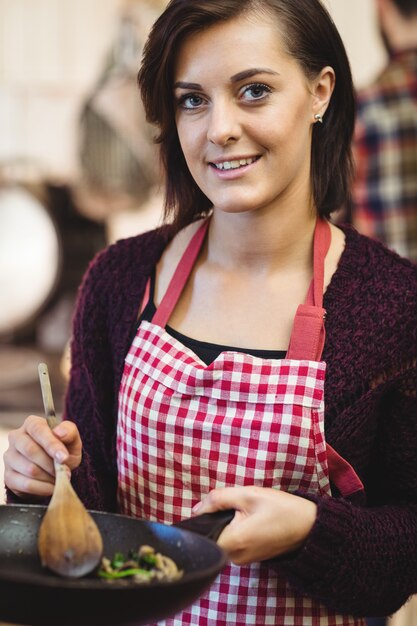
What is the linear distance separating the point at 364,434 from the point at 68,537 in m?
0.41

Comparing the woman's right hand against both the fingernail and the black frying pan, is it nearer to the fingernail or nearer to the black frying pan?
the fingernail

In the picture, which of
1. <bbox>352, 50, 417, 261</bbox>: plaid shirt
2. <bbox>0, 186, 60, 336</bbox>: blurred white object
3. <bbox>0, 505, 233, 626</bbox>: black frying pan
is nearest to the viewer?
<bbox>0, 505, 233, 626</bbox>: black frying pan

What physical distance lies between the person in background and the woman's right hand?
1.42m

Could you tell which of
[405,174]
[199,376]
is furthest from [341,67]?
[405,174]

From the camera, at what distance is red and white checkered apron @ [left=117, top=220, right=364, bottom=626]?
45.9 inches

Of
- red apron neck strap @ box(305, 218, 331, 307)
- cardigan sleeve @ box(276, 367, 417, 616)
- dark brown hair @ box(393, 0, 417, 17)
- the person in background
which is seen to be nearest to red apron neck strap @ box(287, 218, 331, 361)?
red apron neck strap @ box(305, 218, 331, 307)

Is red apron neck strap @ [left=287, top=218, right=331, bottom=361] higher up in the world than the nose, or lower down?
lower down

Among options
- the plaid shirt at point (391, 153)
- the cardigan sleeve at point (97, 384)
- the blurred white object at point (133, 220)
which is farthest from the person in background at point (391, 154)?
the cardigan sleeve at point (97, 384)

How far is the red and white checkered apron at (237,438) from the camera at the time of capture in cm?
117

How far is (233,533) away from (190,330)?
1.16 feet

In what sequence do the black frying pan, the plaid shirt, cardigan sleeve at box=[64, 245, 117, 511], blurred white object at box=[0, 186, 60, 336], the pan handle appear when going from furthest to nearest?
blurred white object at box=[0, 186, 60, 336] < the plaid shirt < cardigan sleeve at box=[64, 245, 117, 511] < the pan handle < the black frying pan

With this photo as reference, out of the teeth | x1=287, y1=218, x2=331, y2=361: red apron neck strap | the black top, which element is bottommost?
the black top

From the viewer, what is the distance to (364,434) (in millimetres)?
1196

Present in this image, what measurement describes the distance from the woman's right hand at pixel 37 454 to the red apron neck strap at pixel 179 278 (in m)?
0.22
